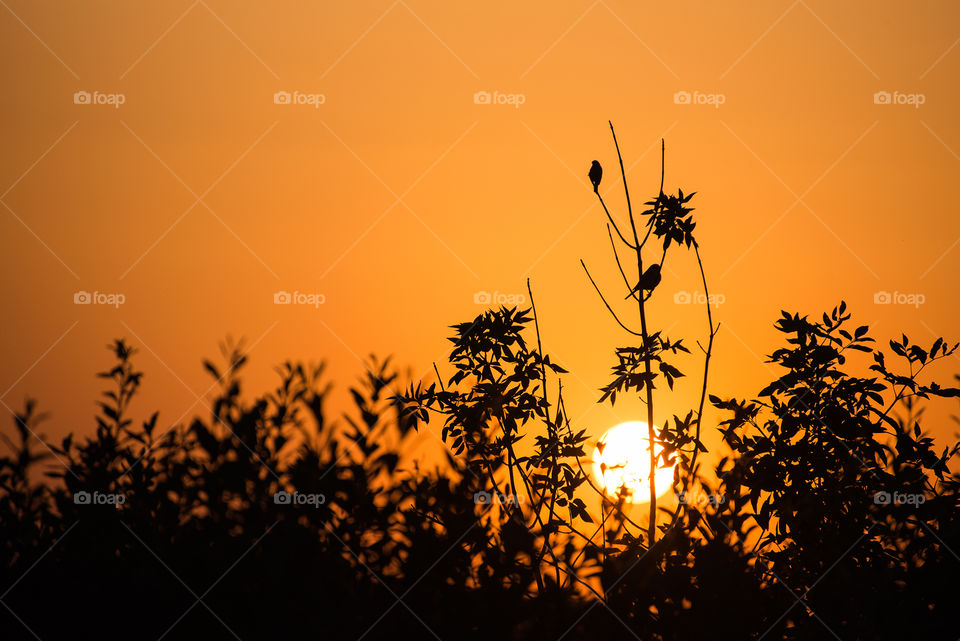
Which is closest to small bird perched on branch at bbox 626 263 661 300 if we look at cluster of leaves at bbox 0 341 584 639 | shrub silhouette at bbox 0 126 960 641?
shrub silhouette at bbox 0 126 960 641

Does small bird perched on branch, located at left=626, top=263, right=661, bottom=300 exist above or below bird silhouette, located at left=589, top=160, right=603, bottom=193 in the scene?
below

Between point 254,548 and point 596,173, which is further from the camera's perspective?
point 596,173

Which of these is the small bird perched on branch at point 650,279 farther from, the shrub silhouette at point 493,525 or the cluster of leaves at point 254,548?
the cluster of leaves at point 254,548

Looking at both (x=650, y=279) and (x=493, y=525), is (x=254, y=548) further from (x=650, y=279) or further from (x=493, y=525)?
(x=650, y=279)

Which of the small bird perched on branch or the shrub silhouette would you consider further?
the small bird perched on branch

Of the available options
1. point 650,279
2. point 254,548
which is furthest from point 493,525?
point 650,279

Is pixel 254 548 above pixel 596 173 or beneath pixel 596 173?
beneath

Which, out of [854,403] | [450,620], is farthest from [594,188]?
[450,620]

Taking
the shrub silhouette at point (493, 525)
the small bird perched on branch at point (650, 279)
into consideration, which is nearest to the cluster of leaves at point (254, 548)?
the shrub silhouette at point (493, 525)

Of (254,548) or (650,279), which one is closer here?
(254,548)

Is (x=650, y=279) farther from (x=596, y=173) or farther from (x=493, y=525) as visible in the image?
(x=493, y=525)

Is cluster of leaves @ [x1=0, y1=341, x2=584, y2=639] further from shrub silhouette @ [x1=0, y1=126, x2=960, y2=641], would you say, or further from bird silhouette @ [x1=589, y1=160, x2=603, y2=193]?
bird silhouette @ [x1=589, y1=160, x2=603, y2=193]

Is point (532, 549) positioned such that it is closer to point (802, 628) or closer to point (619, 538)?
point (802, 628)

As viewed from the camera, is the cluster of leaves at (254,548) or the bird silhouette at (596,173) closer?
the cluster of leaves at (254,548)
